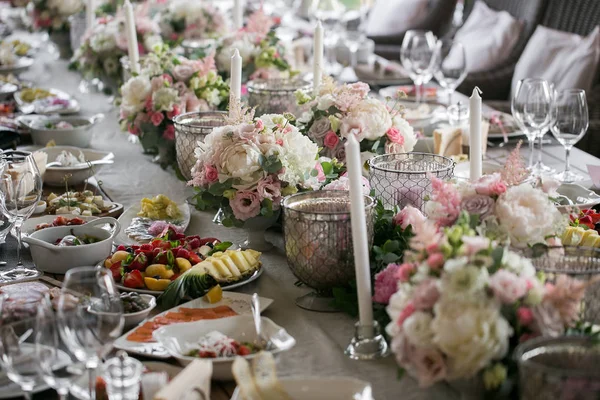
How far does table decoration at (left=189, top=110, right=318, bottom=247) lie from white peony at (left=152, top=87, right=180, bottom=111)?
71cm

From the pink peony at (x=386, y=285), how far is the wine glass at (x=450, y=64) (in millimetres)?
1596

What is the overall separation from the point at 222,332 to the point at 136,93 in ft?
3.93

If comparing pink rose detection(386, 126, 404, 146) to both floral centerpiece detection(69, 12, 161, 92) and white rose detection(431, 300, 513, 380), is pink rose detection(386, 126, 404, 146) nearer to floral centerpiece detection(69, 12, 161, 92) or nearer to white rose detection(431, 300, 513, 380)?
white rose detection(431, 300, 513, 380)

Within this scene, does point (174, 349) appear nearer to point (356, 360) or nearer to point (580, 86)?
point (356, 360)

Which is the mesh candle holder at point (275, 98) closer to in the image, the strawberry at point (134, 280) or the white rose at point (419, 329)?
the strawberry at point (134, 280)

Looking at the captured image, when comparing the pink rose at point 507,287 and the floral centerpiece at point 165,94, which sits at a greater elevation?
the floral centerpiece at point 165,94

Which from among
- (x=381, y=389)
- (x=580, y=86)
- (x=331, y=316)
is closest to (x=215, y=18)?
(x=580, y=86)

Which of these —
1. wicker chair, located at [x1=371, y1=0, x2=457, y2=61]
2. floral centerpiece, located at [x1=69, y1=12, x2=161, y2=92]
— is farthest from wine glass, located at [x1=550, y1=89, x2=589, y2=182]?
wicker chair, located at [x1=371, y1=0, x2=457, y2=61]

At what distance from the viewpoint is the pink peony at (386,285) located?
1327 millimetres

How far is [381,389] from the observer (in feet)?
3.89

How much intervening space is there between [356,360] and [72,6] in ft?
11.6

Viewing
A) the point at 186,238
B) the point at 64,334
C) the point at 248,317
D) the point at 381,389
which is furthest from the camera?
the point at 186,238

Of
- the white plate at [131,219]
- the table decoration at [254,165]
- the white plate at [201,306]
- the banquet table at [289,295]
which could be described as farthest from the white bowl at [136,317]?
the white plate at [131,219]

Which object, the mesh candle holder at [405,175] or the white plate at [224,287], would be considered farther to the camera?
the mesh candle holder at [405,175]
